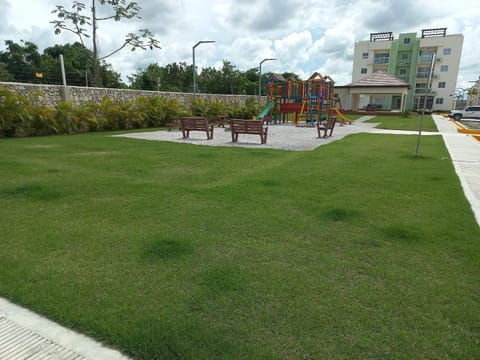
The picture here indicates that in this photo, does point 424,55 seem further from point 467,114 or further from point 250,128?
point 250,128

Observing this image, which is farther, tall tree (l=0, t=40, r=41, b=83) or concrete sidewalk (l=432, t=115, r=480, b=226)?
tall tree (l=0, t=40, r=41, b=83)

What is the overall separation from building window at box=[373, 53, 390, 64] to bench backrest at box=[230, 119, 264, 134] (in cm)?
6096

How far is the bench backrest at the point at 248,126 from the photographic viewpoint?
11.8 m

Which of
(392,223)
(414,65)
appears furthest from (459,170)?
(414,65)

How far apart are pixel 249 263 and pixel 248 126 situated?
9.28m

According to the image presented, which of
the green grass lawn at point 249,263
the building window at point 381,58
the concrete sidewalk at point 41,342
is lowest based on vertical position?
the concrete sidewalk at point 41,342

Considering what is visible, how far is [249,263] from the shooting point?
315cm

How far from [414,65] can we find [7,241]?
69021 millimetres

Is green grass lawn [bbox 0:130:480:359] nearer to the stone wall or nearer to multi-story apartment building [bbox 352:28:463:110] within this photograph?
the stone wall

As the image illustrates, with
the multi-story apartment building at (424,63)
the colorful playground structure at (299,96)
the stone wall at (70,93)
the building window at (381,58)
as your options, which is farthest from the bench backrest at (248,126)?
the building window at (381,58)

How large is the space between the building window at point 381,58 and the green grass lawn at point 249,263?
65.0 meters

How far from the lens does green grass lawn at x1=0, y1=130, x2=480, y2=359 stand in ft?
7.23

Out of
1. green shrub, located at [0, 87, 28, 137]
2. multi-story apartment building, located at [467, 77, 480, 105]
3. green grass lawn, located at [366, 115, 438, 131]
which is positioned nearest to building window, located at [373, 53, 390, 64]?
multi-story apartment building, located at [467, 77, 480, 105]

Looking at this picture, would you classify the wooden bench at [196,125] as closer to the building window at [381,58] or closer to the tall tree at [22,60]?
the tall tree at [22,60]
